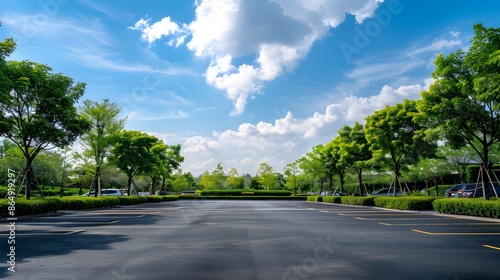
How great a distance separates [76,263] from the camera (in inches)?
299

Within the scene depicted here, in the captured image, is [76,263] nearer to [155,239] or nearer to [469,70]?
[155,239]

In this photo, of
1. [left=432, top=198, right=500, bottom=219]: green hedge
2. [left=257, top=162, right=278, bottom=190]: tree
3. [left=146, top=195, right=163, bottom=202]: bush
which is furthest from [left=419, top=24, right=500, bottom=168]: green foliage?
[left=257, top=162, right=278, bottom=190]: tree

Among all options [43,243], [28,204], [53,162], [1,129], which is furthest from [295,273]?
[53,162]

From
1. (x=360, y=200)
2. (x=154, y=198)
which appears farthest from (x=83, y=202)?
(x=360, y=200)

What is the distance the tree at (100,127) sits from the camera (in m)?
37.7

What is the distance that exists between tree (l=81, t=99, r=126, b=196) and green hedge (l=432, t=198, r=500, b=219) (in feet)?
93.7

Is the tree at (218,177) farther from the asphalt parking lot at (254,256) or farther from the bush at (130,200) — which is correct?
the asphalt parking lot at (254,256)

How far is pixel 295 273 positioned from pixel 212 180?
3678 inches

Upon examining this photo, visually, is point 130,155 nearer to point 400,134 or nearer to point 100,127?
point 100,127

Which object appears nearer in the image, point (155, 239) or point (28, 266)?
point (28, 266)

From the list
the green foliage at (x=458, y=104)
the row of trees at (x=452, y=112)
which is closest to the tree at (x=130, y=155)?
the row of trees at (x=452, y=112)

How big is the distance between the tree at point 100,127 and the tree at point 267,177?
182ft

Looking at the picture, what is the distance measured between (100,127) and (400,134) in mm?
26735

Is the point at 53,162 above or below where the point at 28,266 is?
above
